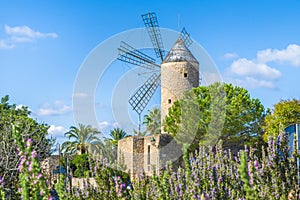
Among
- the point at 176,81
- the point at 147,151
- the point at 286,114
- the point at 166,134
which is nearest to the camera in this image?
the point at 286,114

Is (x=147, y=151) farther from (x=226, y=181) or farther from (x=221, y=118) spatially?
(x=226, y=181)

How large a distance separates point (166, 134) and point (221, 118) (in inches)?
134

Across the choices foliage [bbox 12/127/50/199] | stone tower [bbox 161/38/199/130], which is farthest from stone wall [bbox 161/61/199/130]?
foliage [bbox 12/127/50/199]

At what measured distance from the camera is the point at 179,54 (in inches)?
1303

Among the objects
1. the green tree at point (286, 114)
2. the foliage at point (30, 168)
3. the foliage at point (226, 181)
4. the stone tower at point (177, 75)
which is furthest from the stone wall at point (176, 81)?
the foliage at point (30, 168)

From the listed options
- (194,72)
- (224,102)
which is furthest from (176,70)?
(224,102)

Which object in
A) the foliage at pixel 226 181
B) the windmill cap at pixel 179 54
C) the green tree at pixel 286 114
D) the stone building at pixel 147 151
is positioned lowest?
the foliage at pixel 226 181

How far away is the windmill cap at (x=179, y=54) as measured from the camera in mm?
32781

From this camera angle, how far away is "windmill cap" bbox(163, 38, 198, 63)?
32.8 m

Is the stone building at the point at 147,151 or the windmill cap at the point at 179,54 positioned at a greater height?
the windmill cap at the point at 179,54

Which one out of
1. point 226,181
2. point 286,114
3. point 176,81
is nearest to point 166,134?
point 176,81

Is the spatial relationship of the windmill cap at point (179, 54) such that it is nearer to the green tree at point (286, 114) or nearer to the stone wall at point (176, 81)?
the stone wall at point (176, 81)

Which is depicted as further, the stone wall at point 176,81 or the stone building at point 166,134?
the stone wall at point 176,81

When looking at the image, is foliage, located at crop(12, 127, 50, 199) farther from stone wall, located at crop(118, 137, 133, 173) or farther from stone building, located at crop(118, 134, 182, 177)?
stone wall, located at crop(118, 137, 133, 173)
